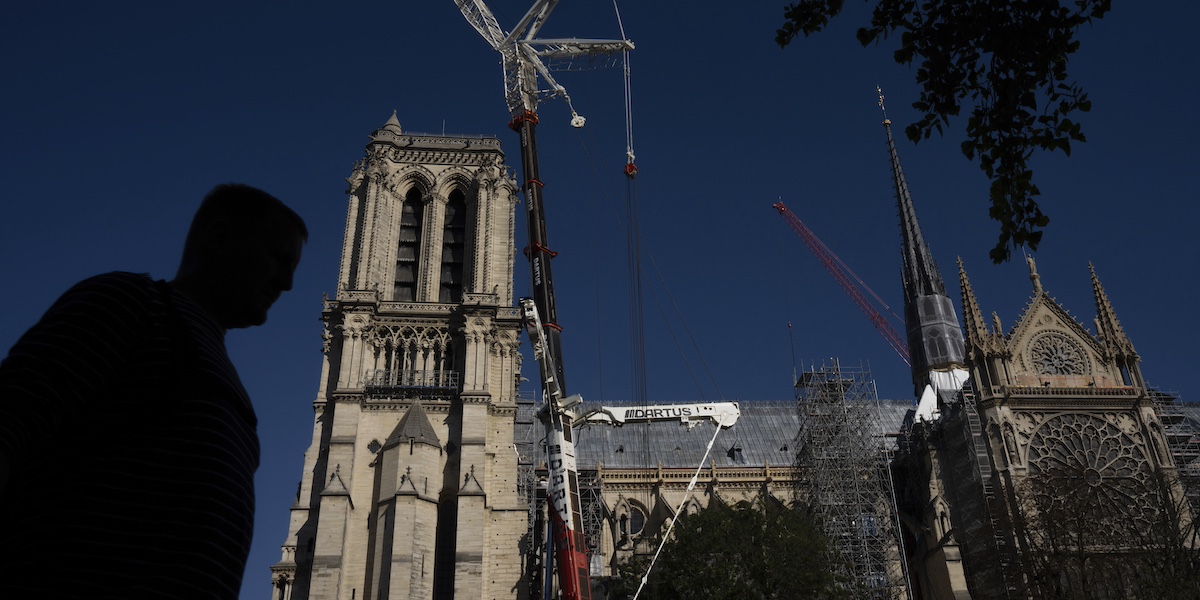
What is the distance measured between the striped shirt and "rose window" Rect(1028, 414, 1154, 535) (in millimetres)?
38063

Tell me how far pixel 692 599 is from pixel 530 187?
22.6 meters

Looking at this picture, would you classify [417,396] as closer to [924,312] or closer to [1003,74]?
[1003,74]

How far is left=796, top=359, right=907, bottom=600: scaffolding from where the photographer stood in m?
45.1

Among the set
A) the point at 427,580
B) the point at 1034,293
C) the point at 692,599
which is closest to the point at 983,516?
the point at 1034,293

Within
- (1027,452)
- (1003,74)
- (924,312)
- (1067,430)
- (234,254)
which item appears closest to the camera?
(234,254)

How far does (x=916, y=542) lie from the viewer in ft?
161

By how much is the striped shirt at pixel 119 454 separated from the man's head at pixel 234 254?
336mm

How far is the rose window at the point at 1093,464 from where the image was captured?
122 feet

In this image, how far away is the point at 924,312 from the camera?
237 ft

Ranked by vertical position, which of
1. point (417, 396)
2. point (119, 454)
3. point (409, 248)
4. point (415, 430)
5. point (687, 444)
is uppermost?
point (409, 248)

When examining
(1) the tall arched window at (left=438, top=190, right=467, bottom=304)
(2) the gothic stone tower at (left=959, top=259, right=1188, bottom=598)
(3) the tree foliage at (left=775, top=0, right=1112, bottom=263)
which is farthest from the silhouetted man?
(1) the tall arched window at (left=438, top=190, right=467, bottom=304)

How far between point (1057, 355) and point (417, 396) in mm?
30212

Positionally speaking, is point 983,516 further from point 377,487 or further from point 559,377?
point 377,487

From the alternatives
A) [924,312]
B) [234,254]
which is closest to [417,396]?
[234,254]
